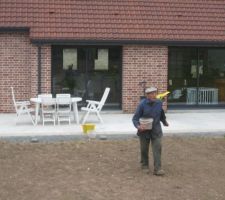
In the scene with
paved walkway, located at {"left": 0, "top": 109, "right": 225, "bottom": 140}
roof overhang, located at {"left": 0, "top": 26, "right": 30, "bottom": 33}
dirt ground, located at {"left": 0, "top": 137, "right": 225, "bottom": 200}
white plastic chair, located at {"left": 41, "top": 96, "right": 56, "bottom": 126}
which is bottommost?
dirt ground, located at {"left": 0, "top": 137, "right": 225, "bottom": 200}

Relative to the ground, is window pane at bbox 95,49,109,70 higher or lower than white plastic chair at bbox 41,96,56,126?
higher

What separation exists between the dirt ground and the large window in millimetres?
5893

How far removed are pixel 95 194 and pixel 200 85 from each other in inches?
449

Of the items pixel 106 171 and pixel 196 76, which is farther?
pixel 196 76

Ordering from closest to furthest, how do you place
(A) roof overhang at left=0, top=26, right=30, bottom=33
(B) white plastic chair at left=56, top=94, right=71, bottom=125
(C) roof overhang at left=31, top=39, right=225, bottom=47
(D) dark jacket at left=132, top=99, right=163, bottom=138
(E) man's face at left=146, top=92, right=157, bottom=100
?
(E) man's face at left=146, top=92, right=157, bottom=100 → (D) dark jacket at left=132, top=99, right=163, bottom=138 → (B) white plastic chair at left=56, top=94, right=71, bottom=125 → (C) roof overhang at left=31, top=39, right=225, bottom=47 → (A) roof overhang at left=0, top=26, right=30, bottom=33

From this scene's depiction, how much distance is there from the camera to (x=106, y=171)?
33.1ft

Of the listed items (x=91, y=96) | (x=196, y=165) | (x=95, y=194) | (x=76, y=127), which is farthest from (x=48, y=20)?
(x=95, y=194)

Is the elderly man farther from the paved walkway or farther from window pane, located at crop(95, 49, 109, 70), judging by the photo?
window pane, located at crop(95, 49, 109, 70)

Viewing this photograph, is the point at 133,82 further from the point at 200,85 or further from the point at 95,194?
the point at 95,194

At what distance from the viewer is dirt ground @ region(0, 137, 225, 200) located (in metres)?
8.59

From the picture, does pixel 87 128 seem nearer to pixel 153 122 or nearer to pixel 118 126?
pixel 118 126

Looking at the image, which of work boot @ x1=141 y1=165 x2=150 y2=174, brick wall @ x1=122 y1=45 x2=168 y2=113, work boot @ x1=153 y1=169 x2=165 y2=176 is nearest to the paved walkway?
brick wall @ x1=122 y1=45 x2=168 y2=113

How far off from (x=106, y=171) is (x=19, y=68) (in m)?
8.67

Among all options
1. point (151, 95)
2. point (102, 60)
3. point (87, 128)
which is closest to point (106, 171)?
point (151, 95)
